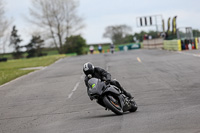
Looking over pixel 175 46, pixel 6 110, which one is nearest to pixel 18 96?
pixel 6 110

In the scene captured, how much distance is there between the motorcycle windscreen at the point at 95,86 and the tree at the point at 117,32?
131 metres

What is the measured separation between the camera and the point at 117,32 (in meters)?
146

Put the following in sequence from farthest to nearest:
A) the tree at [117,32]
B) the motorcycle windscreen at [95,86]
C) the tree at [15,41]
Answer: the tree at [117,32] < the tree at [15,41] < the motorcycle windscreen at [95,86]

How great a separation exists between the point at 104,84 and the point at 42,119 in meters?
1.90

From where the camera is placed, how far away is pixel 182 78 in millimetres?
17766

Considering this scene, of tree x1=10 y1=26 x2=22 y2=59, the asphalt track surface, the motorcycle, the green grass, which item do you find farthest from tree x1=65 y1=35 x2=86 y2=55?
the motorcycle

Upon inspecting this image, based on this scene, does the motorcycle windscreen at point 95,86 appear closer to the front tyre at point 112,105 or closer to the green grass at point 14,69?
the front tyre at point 112,105

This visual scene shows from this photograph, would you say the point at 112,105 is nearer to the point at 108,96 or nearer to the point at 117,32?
the point at 108,96

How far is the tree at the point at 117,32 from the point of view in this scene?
14325cm

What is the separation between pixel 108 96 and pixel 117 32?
450 ft

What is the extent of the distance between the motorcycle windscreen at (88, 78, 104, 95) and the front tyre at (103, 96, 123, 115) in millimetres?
246

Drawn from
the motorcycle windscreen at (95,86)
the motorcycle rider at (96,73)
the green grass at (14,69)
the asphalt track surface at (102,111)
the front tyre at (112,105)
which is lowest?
the green grass at (14,69)

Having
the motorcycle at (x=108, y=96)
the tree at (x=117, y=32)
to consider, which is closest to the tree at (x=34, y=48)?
the tree at (x=117, y=32)

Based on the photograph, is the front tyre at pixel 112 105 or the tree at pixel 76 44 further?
the tree at pixel 76 44
